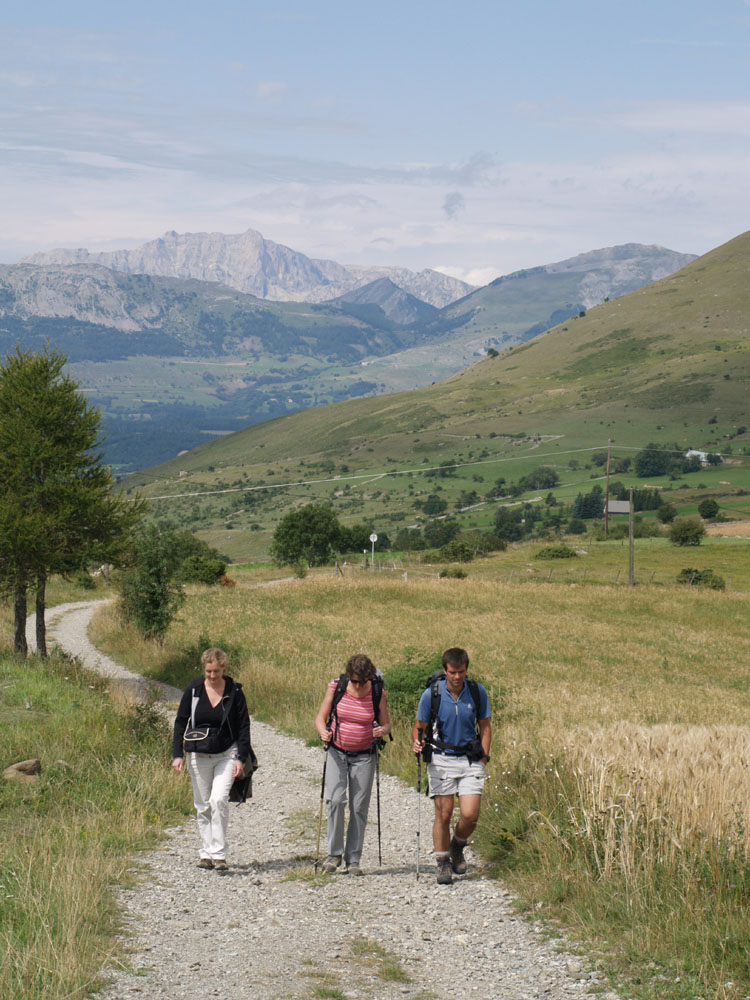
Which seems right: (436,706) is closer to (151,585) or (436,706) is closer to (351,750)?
A: (351,750)

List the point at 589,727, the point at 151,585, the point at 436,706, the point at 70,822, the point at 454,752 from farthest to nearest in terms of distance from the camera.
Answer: the point at 151,585
the point at 589,727
the point at 70,822
the point at 436,706
the point at 454,752

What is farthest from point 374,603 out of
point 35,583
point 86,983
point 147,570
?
point 86,983

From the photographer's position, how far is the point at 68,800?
33.9 feet

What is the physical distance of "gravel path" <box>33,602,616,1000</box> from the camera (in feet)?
20.4

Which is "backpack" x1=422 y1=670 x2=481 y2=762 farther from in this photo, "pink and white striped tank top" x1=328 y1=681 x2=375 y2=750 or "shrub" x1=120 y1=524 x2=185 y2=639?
"shrub" x1=120 y1=524 x2=185 y2=639

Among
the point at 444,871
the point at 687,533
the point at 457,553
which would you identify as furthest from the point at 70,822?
the point at 687,533

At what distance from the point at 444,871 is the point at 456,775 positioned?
84 centimetres

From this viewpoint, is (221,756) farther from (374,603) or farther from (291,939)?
(374,603)

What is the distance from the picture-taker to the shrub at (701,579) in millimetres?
60875

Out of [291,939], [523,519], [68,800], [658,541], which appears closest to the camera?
[291,939]

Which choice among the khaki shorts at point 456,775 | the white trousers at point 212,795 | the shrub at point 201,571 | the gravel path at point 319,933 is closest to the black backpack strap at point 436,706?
the khaki shorts at point 456,775

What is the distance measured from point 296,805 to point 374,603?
32.7 meters

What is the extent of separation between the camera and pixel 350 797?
910 centimetres

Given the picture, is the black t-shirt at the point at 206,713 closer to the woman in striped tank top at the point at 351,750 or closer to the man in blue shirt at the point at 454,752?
the woman in striped tank top at the point at 351,750
